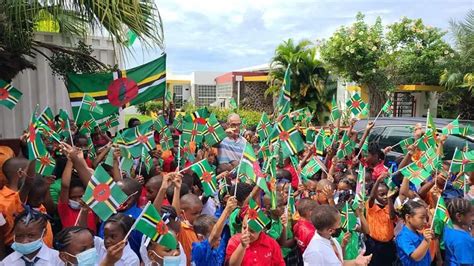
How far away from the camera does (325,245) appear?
296cm

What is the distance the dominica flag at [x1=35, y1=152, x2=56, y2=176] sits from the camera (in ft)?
12.7

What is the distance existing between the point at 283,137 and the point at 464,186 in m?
1.80

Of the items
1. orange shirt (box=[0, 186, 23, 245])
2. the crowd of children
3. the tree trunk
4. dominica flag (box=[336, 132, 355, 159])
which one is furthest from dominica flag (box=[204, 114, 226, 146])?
the tree trunk

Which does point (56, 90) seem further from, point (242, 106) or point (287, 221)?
point (242, 106)

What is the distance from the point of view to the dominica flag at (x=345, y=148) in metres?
5.30

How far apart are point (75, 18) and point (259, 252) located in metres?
4.51

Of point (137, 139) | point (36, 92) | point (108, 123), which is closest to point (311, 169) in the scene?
point (137, 139)

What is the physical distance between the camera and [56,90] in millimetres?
7734

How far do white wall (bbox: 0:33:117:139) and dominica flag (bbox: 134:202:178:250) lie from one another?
5414 millimetres

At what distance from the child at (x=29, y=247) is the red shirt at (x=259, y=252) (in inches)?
41.2

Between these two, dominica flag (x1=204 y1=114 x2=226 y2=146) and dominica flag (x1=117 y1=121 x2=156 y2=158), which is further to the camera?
dominica flag (x1=204 y1=114 x2=226 y2=146)

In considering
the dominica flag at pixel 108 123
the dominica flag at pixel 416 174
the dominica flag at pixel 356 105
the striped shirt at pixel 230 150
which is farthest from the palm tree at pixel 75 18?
the dominica flag at pixel 416 174

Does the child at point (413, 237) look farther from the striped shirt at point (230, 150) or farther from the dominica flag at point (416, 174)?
the striped shirt at point (230, 150)

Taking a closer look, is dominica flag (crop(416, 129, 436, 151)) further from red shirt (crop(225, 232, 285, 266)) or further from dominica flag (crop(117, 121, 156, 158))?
dominica flag (crop(117, 121, 156, 158))
